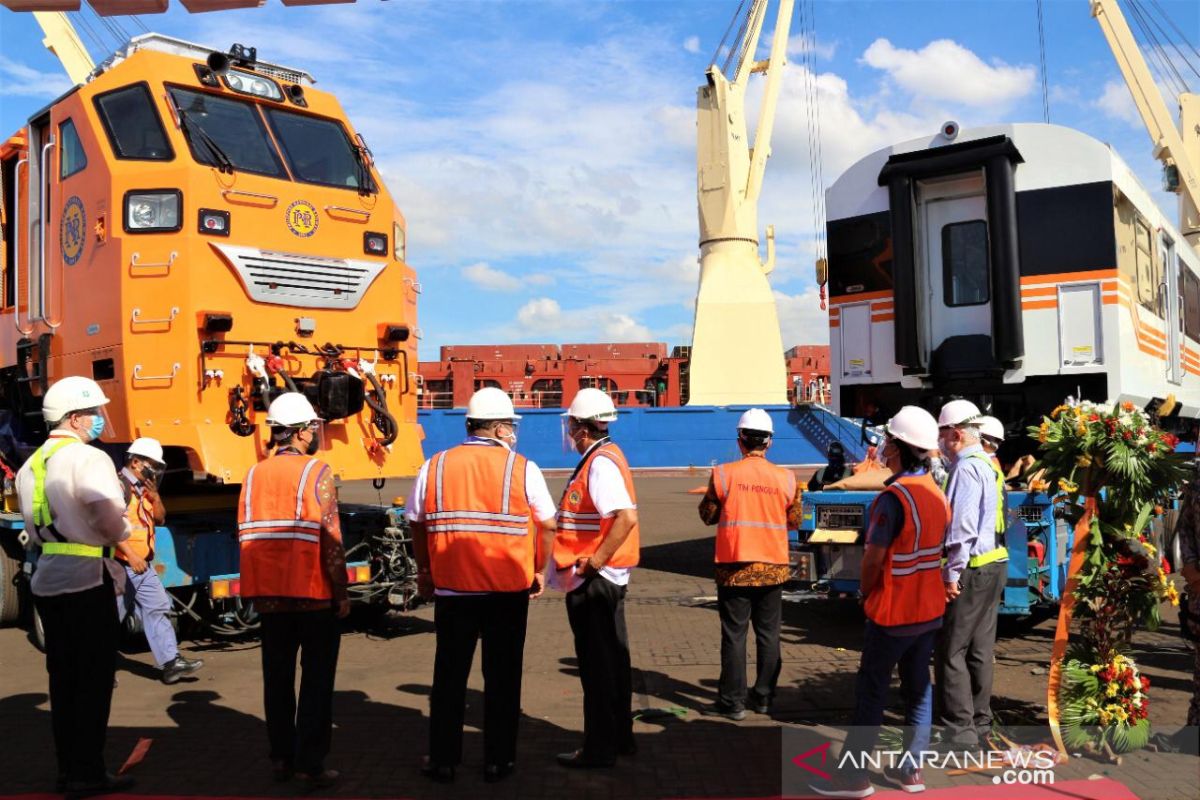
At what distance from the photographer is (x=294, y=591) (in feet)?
15.7

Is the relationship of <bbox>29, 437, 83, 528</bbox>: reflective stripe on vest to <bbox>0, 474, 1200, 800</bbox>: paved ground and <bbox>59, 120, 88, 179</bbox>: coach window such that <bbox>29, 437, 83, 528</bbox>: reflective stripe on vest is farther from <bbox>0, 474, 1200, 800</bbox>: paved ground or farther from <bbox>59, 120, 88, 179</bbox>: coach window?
<bbox>59, 120, 88, 179</bbox>: coach window

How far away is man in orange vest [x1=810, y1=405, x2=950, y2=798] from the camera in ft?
14.5

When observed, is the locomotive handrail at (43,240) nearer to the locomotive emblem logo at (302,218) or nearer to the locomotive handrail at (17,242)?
the locomotive handrail at (17,242)

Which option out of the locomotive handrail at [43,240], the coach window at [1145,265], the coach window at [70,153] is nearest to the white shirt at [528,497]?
the coach window at [70,153]

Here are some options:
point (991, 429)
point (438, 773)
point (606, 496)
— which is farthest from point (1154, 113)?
point (438, 773)

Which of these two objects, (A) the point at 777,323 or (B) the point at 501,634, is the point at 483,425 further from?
(A) the point at 777,323

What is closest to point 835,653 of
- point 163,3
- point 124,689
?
point 124,689

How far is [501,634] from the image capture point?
16.0 ft

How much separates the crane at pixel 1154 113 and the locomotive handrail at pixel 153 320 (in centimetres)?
1893

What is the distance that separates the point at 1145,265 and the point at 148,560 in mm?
8672

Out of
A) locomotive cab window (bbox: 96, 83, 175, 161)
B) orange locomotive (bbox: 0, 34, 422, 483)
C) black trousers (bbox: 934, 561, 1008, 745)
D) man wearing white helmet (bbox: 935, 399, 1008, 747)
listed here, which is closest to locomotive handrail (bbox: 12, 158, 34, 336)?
orange locomotive (bbox: 0, 34, 422, 483)

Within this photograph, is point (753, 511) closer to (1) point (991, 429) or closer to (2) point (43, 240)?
(1) point (991, 429)

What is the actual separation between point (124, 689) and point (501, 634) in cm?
335

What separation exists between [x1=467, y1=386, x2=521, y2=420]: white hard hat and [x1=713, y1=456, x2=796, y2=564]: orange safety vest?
1.69m
